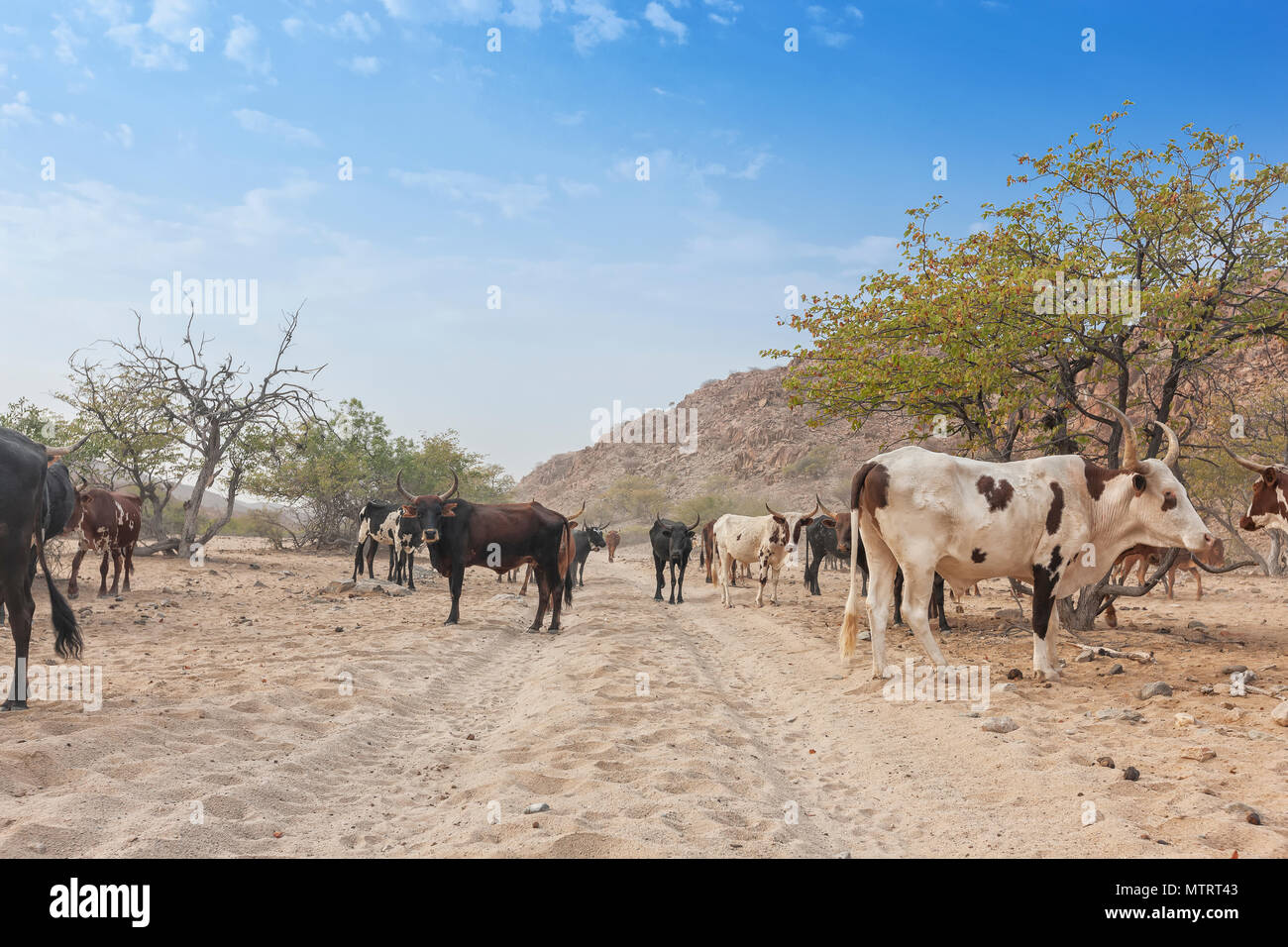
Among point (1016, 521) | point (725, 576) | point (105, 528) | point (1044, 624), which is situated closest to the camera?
point (1044, 624)

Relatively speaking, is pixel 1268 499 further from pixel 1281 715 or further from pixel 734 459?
pixel 734 459

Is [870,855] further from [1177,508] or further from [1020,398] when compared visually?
[1020,398]

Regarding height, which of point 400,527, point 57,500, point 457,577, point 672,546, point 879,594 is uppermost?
point 57,500

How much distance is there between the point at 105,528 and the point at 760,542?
1367cm

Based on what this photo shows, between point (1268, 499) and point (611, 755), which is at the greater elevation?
point (1268, 499)

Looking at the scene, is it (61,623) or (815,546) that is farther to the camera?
(815,546)

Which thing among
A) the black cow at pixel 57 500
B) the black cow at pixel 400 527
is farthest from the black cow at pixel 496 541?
the black cow at pixel 57 500

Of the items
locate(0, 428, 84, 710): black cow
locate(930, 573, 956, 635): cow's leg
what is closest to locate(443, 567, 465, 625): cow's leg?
locate(0, 428, 84, 710): black cow

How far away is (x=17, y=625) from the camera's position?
19.4 ft

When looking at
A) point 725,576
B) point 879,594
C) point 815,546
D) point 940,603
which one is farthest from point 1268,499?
point 815,546

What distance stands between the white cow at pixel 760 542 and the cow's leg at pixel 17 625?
13192 mm
